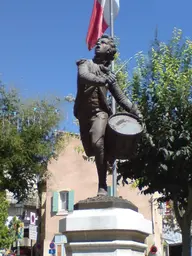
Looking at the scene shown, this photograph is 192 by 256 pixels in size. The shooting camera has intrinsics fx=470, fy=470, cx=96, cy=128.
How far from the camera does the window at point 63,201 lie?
3203 cm

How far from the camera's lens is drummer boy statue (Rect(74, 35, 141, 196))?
246 inches

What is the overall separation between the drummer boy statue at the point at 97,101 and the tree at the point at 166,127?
10.1m

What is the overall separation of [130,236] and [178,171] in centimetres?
1138

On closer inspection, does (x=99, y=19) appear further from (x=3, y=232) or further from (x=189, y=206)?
(x=3, y=232)

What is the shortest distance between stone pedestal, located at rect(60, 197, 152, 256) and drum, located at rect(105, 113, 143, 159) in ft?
2.32

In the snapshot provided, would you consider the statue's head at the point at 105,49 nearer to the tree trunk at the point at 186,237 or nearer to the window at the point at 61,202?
the tree trunk at the point at 186,237

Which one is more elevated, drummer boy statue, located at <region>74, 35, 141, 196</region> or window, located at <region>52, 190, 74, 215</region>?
window, located at <region>52, 190, 74, 215</region>

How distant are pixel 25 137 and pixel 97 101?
740 inches

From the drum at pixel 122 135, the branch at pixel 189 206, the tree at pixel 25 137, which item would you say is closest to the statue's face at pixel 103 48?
the drum at pixel 122 135

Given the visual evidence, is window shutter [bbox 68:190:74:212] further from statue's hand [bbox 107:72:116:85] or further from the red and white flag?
statue's hand [bbox 107:72:116:85]

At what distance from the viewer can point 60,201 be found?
32094mm

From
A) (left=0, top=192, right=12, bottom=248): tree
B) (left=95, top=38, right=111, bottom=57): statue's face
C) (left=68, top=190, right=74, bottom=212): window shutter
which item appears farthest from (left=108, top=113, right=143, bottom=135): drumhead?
(left=68, top=190, right=74, bottom=212): window shutter

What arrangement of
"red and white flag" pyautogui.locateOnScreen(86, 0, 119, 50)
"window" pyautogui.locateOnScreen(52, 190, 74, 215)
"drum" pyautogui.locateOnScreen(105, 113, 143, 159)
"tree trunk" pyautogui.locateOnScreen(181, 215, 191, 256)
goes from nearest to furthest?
1. "drum" pyautogui.locateOnScreen(105, 113, 143, 159)
2. "red and white flag" pyautogui.locateOnScreen(86, 0, 119, 50)
3. "tree trunk" pyautogui.locateOnScreen(181, 215, 191, 256)
4. "window" pyautogui.locateOnScreen(52, 190, 74, 215)

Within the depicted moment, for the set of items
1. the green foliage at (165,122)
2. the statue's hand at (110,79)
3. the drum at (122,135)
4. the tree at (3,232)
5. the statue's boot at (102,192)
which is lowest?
the statue's boot at (102,192)
